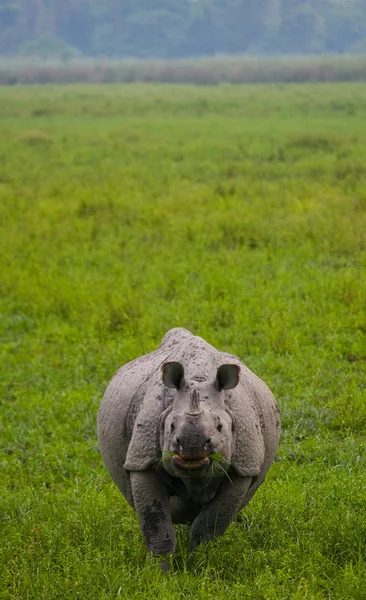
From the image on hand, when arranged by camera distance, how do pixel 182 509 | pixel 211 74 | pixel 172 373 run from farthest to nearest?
pixel 211 74 → pixel 182 509 → pixel 172 373

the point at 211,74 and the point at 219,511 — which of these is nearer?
the point at 219,511

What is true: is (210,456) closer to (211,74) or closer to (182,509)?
(182,509)

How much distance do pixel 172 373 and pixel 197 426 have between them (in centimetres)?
36

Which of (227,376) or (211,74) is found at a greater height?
(227,376)

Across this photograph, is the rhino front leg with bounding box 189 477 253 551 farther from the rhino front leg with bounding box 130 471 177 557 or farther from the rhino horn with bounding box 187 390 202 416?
the rhino horn with bounding box 187 390 202 416

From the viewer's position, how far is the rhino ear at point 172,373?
449 centimetres

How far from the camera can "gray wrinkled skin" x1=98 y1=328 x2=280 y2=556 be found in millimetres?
4383

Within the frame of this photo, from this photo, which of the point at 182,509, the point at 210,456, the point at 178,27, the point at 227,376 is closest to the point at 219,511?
the point at 182,509

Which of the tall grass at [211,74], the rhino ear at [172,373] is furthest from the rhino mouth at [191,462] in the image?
the tall grass at [211,74]

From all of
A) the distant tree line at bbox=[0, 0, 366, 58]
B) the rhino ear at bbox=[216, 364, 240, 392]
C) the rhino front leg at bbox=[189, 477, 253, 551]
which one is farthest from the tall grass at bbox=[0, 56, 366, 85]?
the rhino ear at bbox=[216, 364, 240, 392]

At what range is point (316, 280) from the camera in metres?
11.8

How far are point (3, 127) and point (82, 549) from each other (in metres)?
30.7

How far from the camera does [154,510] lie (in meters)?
4.83

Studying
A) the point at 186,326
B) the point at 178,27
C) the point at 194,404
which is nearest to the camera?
the point at 194,404
